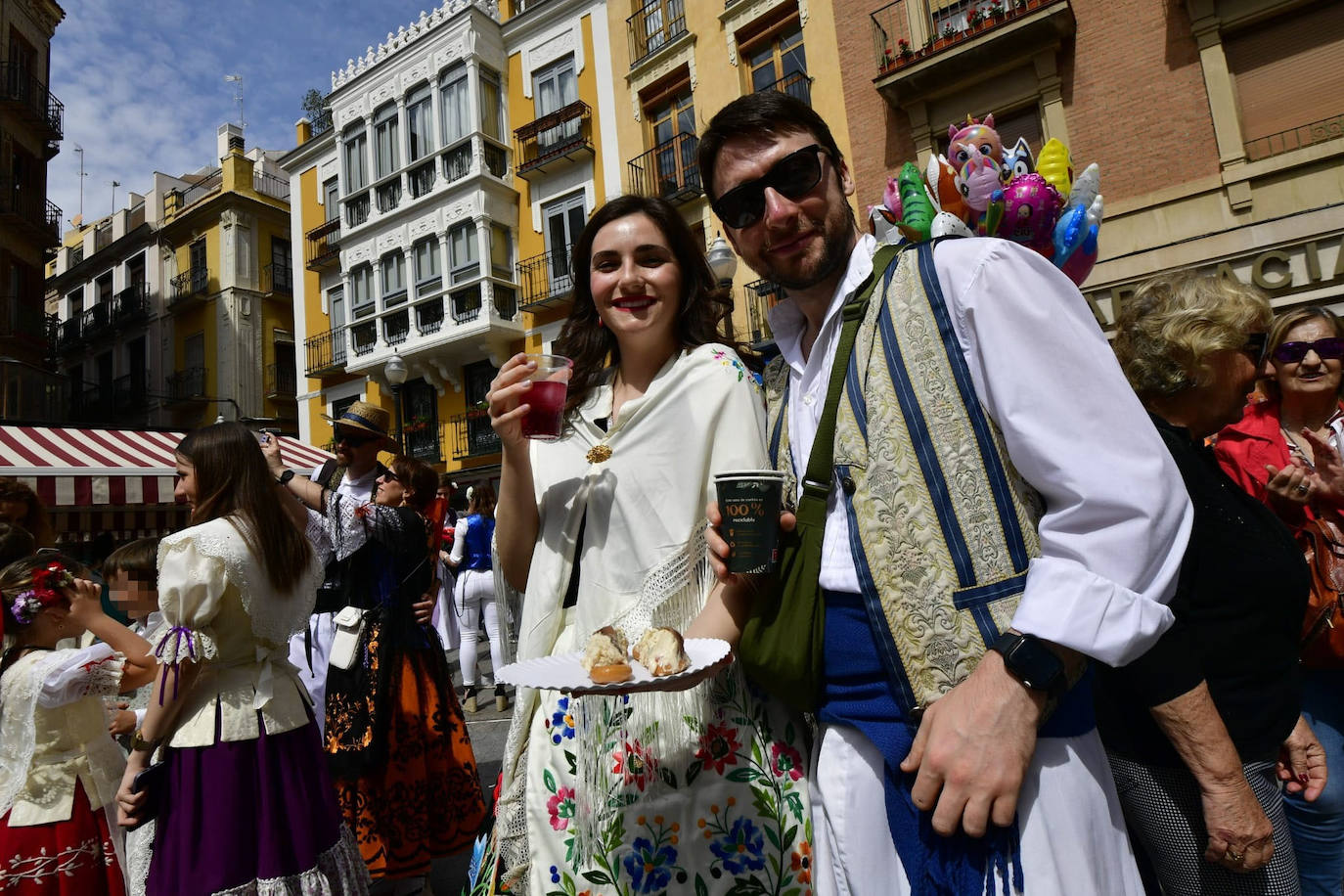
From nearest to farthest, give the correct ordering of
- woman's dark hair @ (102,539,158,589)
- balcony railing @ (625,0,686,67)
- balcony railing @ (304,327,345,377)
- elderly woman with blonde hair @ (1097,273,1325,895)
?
elderly woman with blonde hair @ (1097,273,1325,895), woman's dark hair @ (102,539,158,589), balcony railing @ (625,0,686,67), balcony railing @ (304,327,345,377)

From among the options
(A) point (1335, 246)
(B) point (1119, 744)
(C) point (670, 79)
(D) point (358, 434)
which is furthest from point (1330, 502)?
(C) point (670, 79)

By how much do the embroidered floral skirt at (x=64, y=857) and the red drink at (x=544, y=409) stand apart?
251 centimetres

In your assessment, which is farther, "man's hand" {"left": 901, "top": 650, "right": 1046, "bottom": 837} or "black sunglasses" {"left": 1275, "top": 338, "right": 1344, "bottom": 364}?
"black sunglasses" {"left": 1275, "top": 338, "right": 1344, "bottom": 364}

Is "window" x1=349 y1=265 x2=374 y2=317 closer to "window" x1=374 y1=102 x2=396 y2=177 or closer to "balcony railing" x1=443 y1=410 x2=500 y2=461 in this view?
"window" x1=374 y1=102 x2=396 y2=177

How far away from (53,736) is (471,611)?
14.9 ft

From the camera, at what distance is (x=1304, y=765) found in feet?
6.44

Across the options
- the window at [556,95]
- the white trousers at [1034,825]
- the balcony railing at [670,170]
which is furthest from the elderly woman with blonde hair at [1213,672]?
the window at [556,95]

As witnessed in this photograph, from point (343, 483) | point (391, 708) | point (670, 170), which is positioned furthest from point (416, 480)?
point (670, 170)

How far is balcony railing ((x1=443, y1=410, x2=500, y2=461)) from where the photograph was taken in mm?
17531

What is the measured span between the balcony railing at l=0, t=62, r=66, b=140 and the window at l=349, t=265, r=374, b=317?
27.1ft

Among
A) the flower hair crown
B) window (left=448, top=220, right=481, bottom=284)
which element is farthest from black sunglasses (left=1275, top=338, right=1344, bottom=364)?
window (left=448, top=220, right=481, bottom=284)

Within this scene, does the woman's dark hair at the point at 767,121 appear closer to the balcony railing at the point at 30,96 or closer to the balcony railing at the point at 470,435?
the balcony railing at the point at 470,435

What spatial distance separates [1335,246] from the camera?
27.5 feet

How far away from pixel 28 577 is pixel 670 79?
14786mm
